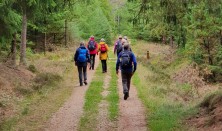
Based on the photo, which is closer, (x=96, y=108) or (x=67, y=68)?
(x=96, y=108)

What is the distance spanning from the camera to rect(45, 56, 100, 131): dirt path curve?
33.0 feet

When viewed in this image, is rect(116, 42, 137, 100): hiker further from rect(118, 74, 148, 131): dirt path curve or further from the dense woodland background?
the dense woodland background

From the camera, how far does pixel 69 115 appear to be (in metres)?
11.5

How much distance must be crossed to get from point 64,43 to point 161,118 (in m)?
34.6

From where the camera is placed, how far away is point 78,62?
57.7 ft

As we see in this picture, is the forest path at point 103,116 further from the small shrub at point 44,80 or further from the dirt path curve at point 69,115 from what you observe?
the small shrub at point 44,80

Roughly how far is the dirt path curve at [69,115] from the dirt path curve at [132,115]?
1272 millimetres

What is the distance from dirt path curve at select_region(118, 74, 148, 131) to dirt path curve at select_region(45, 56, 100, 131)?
1272mm

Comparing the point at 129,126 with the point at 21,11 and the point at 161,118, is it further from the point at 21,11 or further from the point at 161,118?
the point at 21,11

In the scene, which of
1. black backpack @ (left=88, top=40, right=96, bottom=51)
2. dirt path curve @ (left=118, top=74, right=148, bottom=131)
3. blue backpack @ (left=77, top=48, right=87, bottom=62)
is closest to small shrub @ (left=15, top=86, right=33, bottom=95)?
blue backpack @ (left=77, top=48, right=87, bottom=62)

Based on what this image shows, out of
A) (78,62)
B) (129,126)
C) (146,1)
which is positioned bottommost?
(129,126)

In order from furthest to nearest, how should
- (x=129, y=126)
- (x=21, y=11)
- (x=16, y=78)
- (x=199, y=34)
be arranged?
(x=199, y=34) → (x=21, y=11) → (x=16, y=78) → (x=129, y=126)

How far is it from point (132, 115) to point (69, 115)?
188 cm

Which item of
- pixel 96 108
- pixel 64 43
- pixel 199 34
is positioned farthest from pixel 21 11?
pixel 64 43
